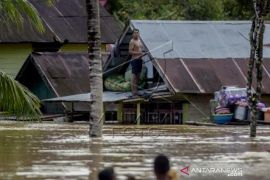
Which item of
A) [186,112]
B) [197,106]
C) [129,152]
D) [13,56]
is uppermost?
[13,56]

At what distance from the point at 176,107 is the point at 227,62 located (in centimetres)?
274

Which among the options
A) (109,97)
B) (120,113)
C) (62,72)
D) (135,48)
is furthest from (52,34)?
(135,48)

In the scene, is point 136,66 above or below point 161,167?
above

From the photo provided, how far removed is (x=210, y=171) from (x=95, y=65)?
8.53m

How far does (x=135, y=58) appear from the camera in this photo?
33.9m

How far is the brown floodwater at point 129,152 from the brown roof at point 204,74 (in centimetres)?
590

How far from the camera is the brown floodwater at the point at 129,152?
658 inches

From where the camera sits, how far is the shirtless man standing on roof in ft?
109

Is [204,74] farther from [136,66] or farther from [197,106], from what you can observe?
[136,66]

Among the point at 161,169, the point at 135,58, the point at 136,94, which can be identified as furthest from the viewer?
the point at 136,94

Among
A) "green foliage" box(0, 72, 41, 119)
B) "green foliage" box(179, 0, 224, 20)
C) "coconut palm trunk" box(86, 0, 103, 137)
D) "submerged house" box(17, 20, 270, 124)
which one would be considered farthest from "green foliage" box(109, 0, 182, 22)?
"green foliage" box(0, 72, 41, 119)

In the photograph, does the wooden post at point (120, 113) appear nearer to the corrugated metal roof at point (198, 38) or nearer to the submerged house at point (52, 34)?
the corrugated metal roof at point (198, 38)

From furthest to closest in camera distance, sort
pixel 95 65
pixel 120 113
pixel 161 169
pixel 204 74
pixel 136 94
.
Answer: pixel 120 113, pixel 204 74, pixel 136 94, pixel 95 65, pixel 161 169

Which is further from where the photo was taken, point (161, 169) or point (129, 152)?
point (129, 152)
